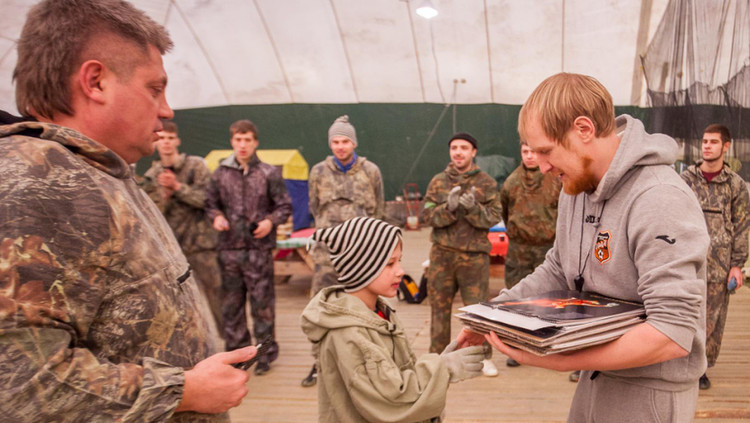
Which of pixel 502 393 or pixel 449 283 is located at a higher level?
pixel 449 283

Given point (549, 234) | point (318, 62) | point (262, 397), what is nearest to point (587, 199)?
point (549, 234)

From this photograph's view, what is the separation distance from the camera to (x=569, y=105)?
3.72 ft

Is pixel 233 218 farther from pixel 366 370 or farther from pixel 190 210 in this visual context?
pixel 366 370

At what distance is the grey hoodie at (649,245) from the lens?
0.98m

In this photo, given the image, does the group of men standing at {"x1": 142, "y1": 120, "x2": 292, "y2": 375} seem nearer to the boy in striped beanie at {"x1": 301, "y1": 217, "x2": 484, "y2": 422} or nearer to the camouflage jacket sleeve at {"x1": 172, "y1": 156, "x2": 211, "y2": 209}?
the camouflage jacket sleeve at {"x1": 172, "y1": 156, "x2": 211, "y2": 209}

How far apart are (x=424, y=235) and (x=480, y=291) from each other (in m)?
7.51

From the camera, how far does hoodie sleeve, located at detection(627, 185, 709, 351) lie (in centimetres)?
97

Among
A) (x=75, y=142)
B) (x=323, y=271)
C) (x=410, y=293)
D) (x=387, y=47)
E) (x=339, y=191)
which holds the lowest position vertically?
(x=410, y=293)

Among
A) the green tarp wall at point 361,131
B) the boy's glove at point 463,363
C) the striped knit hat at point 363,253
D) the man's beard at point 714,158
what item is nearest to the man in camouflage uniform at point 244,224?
the striped knit hat at point 363,253

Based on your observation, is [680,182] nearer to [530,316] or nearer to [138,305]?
[530,316]

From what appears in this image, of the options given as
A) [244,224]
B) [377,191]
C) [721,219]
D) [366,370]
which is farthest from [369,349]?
[721,219]

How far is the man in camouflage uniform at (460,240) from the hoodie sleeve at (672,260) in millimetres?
2499

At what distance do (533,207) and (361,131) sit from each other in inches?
357

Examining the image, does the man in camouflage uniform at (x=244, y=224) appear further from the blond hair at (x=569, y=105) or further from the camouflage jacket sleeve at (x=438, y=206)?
the blond hair at (x=569, y=105)
